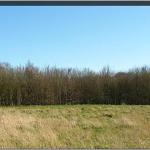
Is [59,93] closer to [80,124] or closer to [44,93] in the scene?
[44,93]

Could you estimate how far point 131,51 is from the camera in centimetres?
238

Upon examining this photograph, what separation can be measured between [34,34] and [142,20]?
28.6 inches

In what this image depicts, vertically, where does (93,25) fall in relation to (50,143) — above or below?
above

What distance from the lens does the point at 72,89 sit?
41.7 feet

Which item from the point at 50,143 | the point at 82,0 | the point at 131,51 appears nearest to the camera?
the point at 82,0

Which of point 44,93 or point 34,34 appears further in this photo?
point 44,93

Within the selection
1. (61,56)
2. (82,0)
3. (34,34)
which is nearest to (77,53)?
(61,56)

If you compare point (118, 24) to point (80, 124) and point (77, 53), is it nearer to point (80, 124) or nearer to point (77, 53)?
→ point (77, 53)

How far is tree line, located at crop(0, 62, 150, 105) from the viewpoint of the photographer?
12352 mm

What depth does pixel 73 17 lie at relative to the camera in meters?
2.11

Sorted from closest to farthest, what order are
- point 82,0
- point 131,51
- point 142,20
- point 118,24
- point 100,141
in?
point 82,0 → point 142,20 → point 118,24 → point 131,51 → point 100,141

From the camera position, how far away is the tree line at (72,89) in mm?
12352

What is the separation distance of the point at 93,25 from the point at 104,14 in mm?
174

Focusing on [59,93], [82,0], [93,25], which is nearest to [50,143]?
[93,25]
